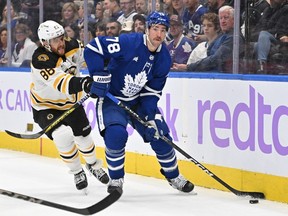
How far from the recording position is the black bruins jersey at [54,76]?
4.58m

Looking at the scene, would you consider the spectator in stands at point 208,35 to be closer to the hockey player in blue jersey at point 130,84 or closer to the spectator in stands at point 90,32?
the hockey player in blue jersey at point 130,84

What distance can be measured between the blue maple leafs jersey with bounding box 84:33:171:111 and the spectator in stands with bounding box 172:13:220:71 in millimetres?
526

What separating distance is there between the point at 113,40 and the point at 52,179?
125cm

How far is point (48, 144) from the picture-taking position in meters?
6.40

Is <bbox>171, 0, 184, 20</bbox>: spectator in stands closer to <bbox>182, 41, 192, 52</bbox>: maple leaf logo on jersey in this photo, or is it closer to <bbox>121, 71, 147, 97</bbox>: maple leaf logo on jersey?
<bbox>182, 41, 192, 52</bbox>: maple leaf logo on jersey

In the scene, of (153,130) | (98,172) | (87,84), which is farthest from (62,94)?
(153,130)

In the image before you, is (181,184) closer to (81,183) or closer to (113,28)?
(81,183)

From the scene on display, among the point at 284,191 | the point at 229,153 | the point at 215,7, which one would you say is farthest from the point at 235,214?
the point at 215,7

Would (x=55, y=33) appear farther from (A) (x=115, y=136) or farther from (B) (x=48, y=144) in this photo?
(B) (x=48, y=144)

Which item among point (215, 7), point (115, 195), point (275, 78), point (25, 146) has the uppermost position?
point (215, 7)

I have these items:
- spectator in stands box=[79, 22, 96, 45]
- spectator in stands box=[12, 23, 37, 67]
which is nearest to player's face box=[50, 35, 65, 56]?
spectator in stands box=[79, 22, 96, 45]

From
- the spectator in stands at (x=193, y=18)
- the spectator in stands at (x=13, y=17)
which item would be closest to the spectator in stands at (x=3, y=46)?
the spectator in stands at (x=13, y=17)

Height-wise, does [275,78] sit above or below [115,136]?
above

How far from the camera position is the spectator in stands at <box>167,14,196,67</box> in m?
5.15
